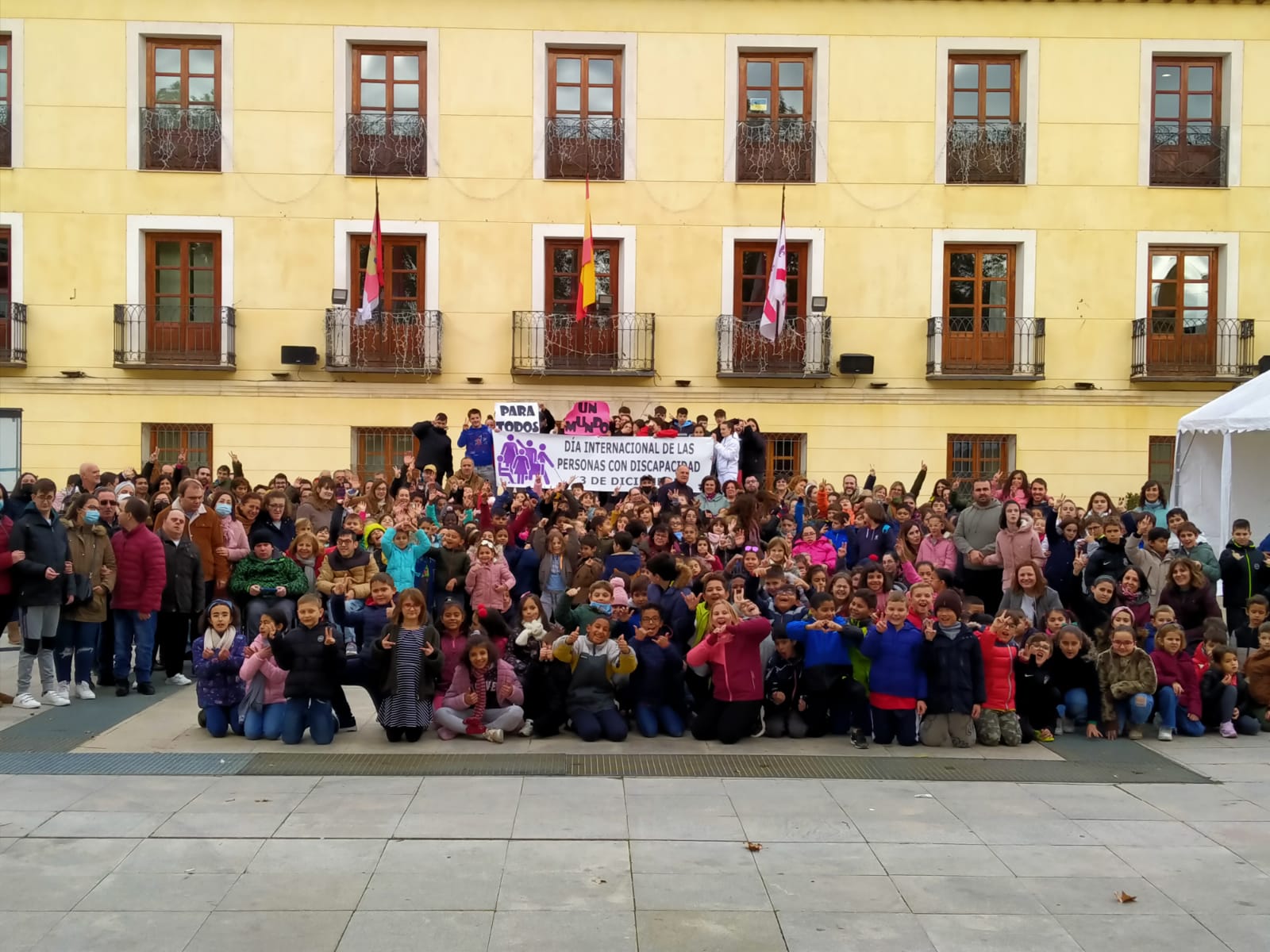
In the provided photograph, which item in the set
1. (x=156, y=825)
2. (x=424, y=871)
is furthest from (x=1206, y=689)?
(x=156, y=825)

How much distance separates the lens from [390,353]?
66.6ft

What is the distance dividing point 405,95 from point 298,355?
508cm

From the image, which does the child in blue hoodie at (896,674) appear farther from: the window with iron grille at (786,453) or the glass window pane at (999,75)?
the glass window pane at (999,75)

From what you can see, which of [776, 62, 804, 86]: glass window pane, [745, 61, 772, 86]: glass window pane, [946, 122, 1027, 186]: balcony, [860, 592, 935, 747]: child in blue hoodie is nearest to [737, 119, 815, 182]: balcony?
[776, 62, 804, 86]: glass window pane

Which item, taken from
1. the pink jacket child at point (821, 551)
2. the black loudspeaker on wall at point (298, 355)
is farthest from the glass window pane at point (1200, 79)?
the black loudspeaker on wall at point (298, 355)

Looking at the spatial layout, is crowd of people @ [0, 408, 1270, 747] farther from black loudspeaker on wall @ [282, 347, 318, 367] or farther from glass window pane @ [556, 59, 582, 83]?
glass window pane @ [556, 59, 582, 83]

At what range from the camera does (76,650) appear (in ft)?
32.9

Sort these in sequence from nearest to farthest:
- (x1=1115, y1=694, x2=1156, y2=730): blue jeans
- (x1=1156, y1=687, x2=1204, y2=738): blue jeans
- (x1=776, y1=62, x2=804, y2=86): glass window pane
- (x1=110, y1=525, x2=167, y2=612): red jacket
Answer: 1. (x1=1115, y1=694, x2=1156, y2=730): blue jeans
2. (x1=1156, y1=687, x2=1204, y2=738): blue jeans
3. (x1=110, y1=525, x2=167, y2=612): red jacket
4. (x1=776, y1=62, x2=804, y2=86): glass window pane

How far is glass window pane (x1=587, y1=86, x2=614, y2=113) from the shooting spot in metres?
20.7

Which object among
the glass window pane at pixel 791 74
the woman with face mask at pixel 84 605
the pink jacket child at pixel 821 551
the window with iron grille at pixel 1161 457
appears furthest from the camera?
the window with iron grille at pixel 1161 457

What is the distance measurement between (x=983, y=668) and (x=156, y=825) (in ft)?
20.0

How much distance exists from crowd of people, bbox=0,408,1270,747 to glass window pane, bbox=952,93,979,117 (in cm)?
1108

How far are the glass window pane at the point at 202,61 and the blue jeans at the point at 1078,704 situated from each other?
18.0 metres

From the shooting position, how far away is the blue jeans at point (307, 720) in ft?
28.9
